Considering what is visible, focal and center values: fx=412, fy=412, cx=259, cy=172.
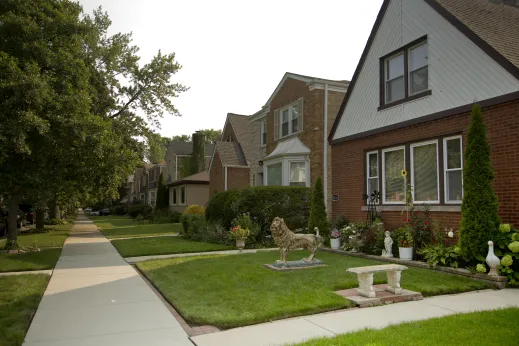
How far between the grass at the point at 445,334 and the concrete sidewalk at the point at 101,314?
2.10 m

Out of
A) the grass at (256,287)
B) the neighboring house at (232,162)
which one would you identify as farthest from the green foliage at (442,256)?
the neighboring house at (232,162)

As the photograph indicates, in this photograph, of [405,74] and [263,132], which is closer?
[405,74]

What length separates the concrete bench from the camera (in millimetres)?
6730

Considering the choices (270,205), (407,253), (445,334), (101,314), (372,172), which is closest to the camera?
(445,334)

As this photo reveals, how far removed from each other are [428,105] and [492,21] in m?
2.72

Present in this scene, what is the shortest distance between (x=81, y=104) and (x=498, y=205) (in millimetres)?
12020

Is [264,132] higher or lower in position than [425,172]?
higher

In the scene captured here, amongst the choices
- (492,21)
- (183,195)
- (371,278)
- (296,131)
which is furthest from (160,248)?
(183,195)

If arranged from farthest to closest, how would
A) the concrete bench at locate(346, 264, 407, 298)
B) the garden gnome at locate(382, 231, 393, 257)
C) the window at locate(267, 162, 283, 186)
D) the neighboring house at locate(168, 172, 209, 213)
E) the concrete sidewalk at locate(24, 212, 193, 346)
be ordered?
the neighboring house at locate(168, 172, 209, 213)
the window at locate(267, 162, 283, 186)
the garden gnome at locate(382, 231, 393, 257)
the concrete bench at locate(346, 264, 407, 298)
the concrete sidewalk at locate(24, 212, 193, 346)

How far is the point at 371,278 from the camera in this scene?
6816 millimetres

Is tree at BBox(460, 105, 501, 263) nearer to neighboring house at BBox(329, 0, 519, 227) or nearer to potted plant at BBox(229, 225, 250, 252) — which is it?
neighboring house at BBox(329, 0, 519, 227)

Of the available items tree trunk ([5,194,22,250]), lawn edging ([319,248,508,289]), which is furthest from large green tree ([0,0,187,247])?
lawn edging ([319,248,508,289])

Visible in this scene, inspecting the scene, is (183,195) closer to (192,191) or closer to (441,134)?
(192,191)

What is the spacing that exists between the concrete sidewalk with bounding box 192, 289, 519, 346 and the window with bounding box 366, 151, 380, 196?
620 cm
